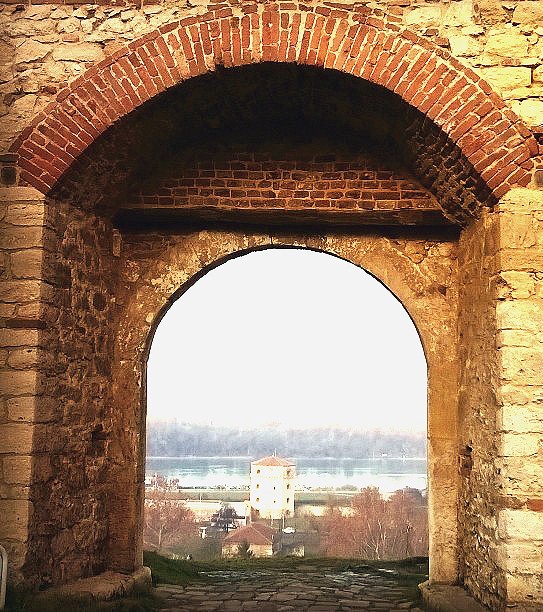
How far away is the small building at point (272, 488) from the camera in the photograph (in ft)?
50.5

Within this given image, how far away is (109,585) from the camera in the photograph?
16.3 ft

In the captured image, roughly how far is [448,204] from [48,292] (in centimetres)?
279

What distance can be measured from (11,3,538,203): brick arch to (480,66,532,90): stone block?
0.22ft

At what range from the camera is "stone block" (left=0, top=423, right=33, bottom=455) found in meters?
4.41

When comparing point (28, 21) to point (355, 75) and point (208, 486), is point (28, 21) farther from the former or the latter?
point (208, 486)

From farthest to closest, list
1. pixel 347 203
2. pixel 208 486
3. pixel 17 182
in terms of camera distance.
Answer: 1. pixel 208 486
2. pixel 347 203
3. pixel 17 182

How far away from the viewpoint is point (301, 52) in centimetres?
450

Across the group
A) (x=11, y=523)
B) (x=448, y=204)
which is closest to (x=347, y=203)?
(x=448, y=204)

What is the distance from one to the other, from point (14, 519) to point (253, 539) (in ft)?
29.9

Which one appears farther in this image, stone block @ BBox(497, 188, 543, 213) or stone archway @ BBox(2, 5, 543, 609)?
stone block @ BBox(497, 188, 543, 213)

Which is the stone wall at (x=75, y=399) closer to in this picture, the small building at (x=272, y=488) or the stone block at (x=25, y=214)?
the stone block at (x=25, y=214)

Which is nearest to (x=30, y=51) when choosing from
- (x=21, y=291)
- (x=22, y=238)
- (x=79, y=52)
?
(x=79, y=52)

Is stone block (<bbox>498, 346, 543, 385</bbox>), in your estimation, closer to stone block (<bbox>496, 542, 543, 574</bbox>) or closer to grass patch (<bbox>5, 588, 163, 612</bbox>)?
stone block (<bbox>496, 542, 543, 574</bbox>)

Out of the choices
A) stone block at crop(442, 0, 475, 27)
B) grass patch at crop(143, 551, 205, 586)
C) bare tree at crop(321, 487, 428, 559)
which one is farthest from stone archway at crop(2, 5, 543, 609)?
bare tree at crop(321, 487, 428, 559)
